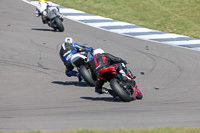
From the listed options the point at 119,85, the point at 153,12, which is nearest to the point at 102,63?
the point at 119,85

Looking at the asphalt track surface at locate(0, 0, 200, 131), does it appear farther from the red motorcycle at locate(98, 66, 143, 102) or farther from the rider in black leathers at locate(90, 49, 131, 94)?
the rider in black leathers at locate(90, 49, 131, 94)

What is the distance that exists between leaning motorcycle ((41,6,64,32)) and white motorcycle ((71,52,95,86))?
7.15 m

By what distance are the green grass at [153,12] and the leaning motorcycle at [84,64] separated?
8.75 m

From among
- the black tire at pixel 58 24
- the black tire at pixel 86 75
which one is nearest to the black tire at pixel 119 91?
the black tire at pixel 86 75

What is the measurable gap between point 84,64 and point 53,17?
25.3 ft

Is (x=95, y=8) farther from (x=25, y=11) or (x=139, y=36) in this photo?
(x=139, y=36)

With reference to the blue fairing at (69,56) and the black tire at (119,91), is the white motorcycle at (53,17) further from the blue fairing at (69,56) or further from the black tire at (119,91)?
the black tire at (119,91)

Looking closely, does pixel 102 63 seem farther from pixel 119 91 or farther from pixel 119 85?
pixel 119 91

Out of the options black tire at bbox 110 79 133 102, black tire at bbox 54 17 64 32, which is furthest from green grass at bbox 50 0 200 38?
black tire at bbox 110 79 133 102

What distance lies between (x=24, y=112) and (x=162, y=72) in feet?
18.6

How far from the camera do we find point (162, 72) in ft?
42.1

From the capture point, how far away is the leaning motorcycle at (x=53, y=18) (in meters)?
18.0

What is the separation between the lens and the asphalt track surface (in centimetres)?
748

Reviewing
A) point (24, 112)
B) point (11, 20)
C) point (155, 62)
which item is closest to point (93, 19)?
point (11, 20)
